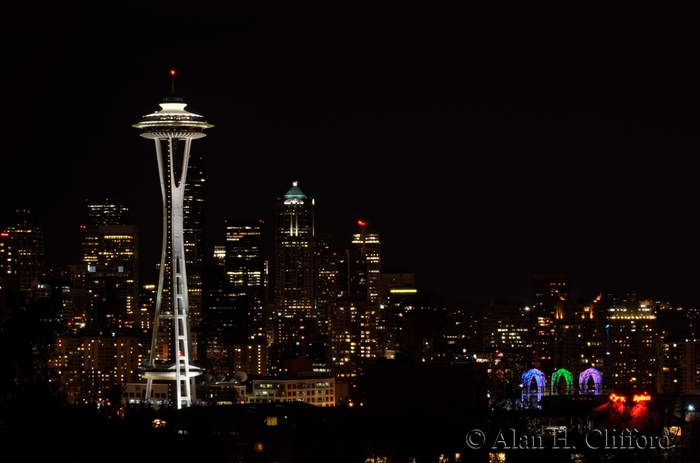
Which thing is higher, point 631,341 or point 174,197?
point 174,197

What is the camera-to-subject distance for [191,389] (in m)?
125

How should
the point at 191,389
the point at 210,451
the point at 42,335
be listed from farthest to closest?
the point at 191,389 < the point at 210,451 < the point at 42,335

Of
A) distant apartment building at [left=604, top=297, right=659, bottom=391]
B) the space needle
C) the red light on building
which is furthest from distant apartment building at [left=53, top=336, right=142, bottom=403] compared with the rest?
the red light on building

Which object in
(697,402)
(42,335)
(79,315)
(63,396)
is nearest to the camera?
(42,335)

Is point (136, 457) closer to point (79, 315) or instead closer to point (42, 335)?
point (42, 335)

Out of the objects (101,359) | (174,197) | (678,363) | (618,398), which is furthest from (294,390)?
(618,398)

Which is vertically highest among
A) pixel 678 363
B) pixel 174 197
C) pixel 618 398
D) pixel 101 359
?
pixel 174 197

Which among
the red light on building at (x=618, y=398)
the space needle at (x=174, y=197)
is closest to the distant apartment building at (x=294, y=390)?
the space needle at (x=174, y=197)

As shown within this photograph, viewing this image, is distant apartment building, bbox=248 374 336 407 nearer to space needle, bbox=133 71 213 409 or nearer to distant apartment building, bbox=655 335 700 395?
space needle, bbox=133 71 213 409

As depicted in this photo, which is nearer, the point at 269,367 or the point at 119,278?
the point at 269,367

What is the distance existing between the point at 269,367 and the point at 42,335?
137m

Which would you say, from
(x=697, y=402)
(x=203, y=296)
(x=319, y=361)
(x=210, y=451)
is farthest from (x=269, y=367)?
(x=210, y=451)

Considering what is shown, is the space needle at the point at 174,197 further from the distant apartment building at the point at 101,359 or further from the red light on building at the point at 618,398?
the red light on building at the point at 618,398

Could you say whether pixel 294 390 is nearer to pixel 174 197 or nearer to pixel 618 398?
pixel 174 197
